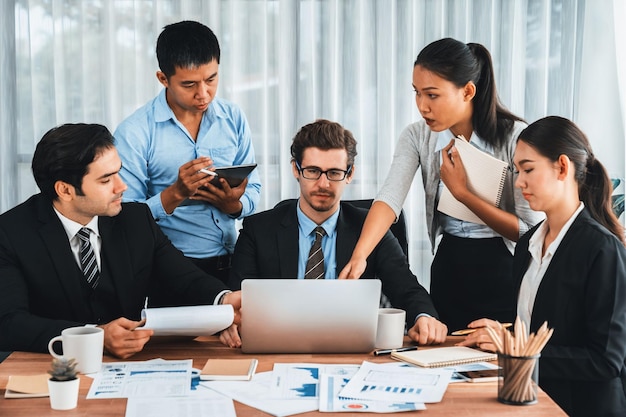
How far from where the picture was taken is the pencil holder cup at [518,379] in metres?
1.59

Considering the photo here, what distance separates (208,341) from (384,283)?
0.68 m

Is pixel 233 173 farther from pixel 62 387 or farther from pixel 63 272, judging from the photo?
pixel 62 387

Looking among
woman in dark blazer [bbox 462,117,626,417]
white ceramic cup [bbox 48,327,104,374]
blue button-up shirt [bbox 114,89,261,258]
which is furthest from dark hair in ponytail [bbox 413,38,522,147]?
white ceramic cup [bbox 48,327,104,374]

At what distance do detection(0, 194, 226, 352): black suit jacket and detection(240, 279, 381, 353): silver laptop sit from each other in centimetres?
40

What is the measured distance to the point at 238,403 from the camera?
1.61m

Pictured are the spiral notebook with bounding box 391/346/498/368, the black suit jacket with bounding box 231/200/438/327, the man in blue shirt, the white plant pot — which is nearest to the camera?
the white plant pot

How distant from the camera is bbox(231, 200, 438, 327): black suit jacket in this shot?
2535mm

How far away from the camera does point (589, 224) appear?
2035 millimetres

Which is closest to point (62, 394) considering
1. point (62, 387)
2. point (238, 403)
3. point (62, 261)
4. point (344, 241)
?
point (62, 387)

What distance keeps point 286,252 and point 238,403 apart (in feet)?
3.22

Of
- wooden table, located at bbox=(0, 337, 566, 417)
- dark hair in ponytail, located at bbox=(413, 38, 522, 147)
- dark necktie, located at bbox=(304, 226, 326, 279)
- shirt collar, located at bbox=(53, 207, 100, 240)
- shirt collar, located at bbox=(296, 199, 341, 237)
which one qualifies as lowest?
wooden table, located at bbox=(0, 337, 566, 417)

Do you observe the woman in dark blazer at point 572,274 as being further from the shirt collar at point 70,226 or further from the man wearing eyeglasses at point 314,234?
Answer: the shirt collar at point 70,226

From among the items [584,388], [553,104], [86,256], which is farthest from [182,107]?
[553,104]

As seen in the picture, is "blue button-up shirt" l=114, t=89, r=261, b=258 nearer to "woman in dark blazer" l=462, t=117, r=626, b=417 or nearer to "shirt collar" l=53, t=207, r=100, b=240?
"shirt collar" l=53, t=207, r=100, b=240
